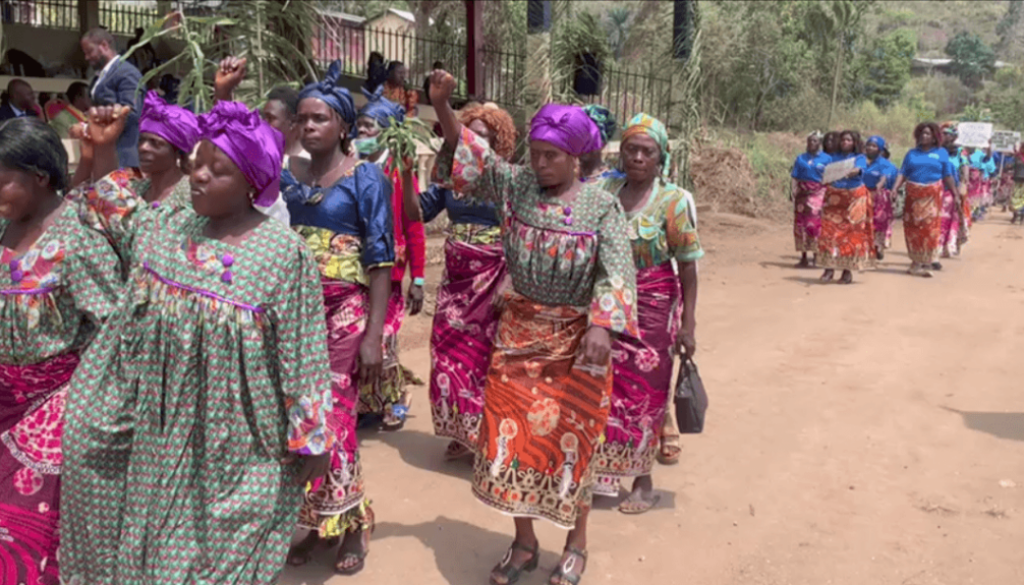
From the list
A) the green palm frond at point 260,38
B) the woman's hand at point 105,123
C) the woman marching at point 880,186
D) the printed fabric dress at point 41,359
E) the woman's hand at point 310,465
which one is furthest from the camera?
the woman marching at point 880,186

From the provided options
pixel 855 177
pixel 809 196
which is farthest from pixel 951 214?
pixel 855 177

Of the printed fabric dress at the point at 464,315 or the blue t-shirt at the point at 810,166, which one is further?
the blue t-shirt at the point at 810,166

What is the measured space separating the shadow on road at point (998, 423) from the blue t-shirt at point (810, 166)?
669 centimetres

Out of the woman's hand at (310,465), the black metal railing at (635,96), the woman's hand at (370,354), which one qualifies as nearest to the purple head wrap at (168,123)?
the woman's hand at (370,354)

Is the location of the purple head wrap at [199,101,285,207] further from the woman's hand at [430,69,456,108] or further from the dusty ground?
the dusty ground

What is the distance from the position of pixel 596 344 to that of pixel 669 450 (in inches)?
96.0

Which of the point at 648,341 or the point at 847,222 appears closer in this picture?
the point at 648,341

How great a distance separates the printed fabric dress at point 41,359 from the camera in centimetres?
331

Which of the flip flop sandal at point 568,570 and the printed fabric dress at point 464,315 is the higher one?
the printed fabric dress at point 464,315

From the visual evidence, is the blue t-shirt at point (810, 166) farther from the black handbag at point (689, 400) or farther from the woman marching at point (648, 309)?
the black handbag at point (689, 400)

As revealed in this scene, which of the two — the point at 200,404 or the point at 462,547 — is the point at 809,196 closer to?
the point at 462,547

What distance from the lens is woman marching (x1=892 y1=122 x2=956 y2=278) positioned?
14102 millimetres

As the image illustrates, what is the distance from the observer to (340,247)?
4.40 meters

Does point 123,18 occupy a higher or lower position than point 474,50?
higher
